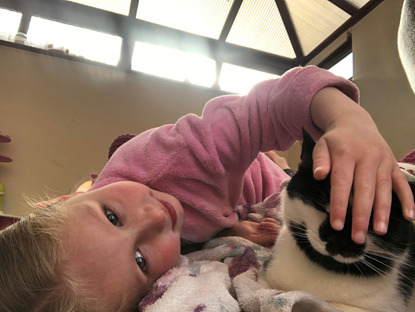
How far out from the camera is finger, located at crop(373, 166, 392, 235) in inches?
14.3

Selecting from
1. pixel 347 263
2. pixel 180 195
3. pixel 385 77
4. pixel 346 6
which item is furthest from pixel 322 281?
pixel 346 6

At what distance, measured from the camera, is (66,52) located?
2.23m

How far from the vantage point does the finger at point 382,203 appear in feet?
1.19

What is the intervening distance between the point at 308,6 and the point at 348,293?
221 centimetres

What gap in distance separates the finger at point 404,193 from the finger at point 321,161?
0.31 feet

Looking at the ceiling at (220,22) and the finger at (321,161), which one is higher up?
the ceiling at (220,22)

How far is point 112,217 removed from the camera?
22.8 inches

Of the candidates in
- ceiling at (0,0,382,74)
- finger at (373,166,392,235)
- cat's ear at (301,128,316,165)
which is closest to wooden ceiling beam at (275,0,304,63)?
ceiling at (0,0,382,74)

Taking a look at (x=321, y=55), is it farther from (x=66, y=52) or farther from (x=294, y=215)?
(x=294, y=215)

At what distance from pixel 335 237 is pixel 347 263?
0.19 feet

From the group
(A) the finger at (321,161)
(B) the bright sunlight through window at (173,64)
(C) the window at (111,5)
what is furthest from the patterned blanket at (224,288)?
(C) the window at (111,5)

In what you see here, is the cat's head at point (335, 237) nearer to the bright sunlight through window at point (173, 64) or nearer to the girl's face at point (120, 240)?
the girl's face at point (120, 240)

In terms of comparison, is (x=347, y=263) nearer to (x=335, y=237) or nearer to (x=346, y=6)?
(x=335, y=237)

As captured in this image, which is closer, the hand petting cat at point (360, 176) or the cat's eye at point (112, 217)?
the hand petting cat at point (360, 176)
